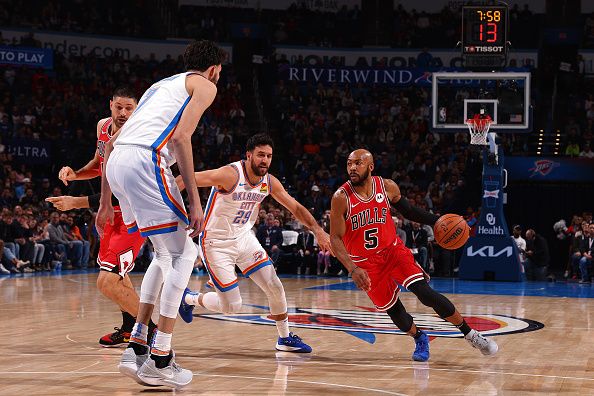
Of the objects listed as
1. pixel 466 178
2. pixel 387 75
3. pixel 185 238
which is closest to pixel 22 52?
pixel 387 75

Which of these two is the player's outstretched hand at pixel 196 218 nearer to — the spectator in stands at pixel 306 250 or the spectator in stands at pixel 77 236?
the spectator in stands at pixel 306 250

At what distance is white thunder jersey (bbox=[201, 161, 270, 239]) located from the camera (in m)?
7.58

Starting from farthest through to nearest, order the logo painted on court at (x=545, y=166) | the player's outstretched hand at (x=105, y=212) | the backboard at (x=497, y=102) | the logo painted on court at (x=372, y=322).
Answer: the logo painted on court at (x=545, y=166) < the backboard at (x=497, y=102) < the logo painted on court at (x=372, y=322) < the player's outstretched hand at (x=105, y=212)

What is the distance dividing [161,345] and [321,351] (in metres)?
2.42

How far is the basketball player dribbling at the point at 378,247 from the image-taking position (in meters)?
7.33

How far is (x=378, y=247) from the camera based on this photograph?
24.6ft

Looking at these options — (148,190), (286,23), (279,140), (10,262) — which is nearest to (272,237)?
(10,262)

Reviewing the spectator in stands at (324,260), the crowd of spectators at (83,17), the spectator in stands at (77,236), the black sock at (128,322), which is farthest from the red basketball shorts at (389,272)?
the crowd of spectators at (83,17)

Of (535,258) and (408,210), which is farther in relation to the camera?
(535,258)

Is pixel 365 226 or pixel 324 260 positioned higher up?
pixel 365 226

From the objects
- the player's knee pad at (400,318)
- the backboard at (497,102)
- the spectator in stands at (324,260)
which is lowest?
the spectator in stands at (324,260)

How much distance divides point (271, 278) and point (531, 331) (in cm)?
323

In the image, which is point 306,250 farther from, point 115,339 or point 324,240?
point 324,240

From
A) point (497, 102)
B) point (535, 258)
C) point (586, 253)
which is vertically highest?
point (497, 102)
